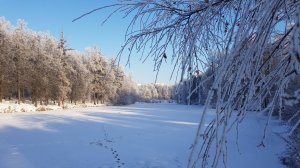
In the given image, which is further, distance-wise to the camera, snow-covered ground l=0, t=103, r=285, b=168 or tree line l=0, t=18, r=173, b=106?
tree line l=0, t=18, r=173, b=106

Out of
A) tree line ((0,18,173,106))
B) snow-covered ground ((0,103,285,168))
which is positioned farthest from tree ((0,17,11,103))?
snow-covered ground ((0,103,285,168))

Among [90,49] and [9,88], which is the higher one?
[90,49]

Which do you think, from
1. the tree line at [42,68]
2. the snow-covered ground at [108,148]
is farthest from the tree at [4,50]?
the snow-covered ground at [108,148]

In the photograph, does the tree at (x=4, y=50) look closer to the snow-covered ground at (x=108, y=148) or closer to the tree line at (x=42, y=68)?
the tree line at (x=42, y=68)

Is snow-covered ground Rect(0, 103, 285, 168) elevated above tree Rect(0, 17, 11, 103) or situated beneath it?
situated beneath

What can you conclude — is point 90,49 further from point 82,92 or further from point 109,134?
point 109,134

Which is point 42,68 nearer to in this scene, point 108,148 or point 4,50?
point 4,50

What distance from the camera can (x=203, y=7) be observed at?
178 centimetres

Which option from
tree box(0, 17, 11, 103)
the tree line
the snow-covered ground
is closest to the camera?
the snow-covered ground

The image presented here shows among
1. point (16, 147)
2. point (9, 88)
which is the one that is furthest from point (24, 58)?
point (16, 147)

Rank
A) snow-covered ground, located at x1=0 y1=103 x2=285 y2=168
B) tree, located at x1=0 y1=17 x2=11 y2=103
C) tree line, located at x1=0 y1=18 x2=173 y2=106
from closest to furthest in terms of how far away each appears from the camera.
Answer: snow-covered ground, located at x1=0 y1=103 x2=285 y2=168 < tree, located at x1=0 y1=17 x2=11 y2=103 < tree line, located at x1=0 y1=18 x2=173 y2=106

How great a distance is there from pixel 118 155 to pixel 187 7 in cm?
1159

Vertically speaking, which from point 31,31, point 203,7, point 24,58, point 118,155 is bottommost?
point 118,155

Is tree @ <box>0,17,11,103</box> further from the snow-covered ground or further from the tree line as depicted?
the snow-covered ground
